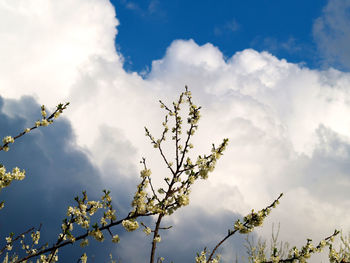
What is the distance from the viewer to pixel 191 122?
6094mm

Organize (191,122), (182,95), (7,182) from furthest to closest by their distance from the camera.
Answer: (182,95) → (191,122) → (7,182)

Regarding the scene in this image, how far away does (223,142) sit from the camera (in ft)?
16.1

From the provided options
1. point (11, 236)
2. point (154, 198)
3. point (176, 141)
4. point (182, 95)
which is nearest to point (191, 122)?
point (176, 141)

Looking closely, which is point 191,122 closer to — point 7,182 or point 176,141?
point 176,141

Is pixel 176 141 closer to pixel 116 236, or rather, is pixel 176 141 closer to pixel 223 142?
pixel 223 142

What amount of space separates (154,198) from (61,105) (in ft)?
7.09

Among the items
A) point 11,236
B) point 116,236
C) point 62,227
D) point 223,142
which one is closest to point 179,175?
point 223,142

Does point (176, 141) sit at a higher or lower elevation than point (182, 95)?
lower

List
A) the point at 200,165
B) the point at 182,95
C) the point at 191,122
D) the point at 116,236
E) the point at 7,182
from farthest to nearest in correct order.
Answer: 1. the point at 182,95
2. the point at 191,122
3. the point at 200,165
4. the point at 7,182
5. the point at 116,236

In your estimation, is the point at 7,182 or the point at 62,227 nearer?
the point at 62,227

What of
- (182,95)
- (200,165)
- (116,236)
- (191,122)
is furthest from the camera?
(182,95)

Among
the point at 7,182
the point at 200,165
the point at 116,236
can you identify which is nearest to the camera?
the point at 116,236

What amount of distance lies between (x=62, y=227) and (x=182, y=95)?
3.84m

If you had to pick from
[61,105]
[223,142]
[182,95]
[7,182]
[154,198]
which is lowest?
[154,198]
